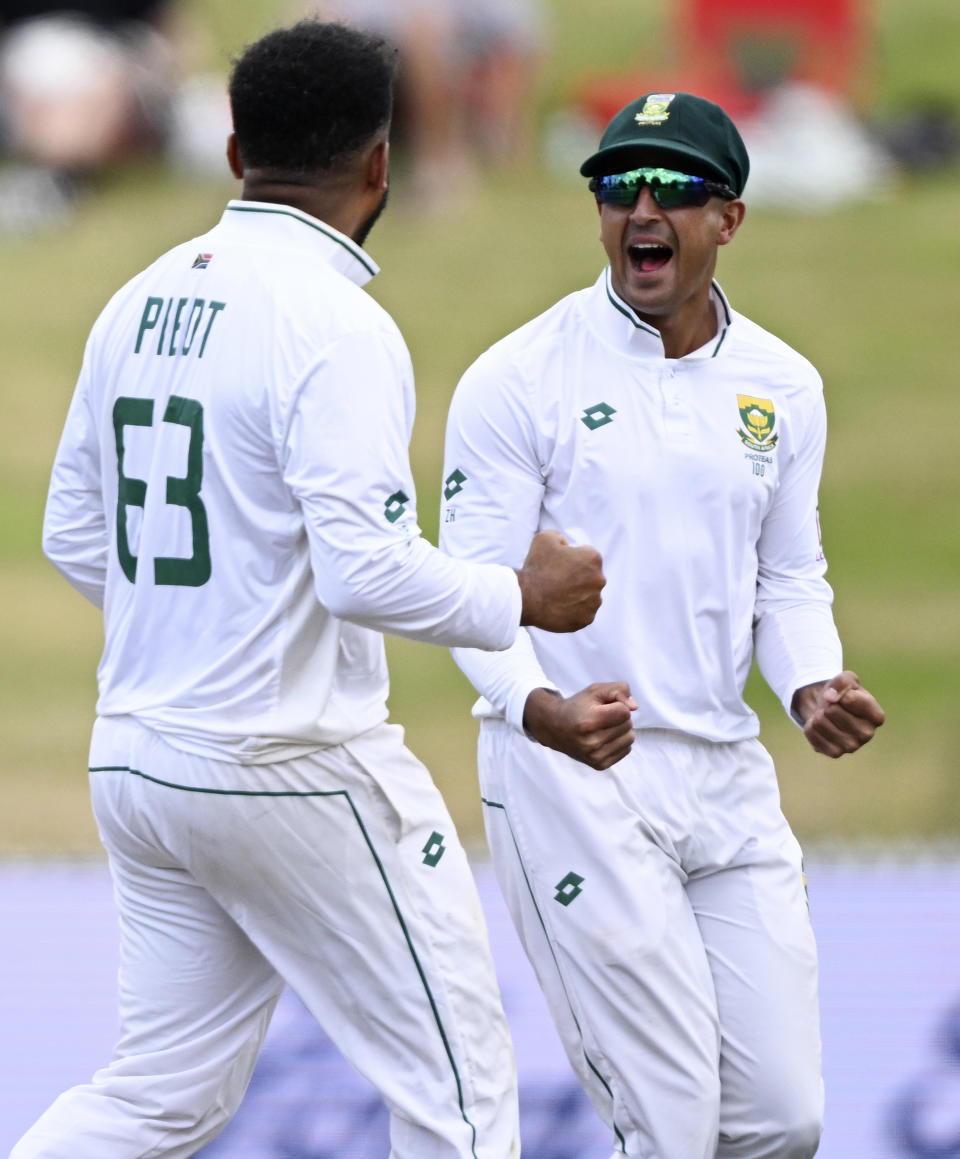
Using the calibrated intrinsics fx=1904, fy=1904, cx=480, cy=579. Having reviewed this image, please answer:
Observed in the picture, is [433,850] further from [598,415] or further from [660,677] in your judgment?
[598,415]

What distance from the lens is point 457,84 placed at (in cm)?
1168

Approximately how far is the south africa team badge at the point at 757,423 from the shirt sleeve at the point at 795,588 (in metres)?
0.07

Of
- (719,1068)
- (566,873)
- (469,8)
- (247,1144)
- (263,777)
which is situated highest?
(469,8)

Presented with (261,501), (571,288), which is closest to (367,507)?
(261,501)

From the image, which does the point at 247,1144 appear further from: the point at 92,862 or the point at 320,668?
the point at 92,862

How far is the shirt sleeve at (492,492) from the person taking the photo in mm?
3045

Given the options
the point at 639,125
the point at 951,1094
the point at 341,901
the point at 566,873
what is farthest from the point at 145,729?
the point at 951,1094

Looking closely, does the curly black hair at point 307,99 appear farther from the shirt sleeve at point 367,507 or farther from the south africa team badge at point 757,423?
the south africa team badge at point 757,423

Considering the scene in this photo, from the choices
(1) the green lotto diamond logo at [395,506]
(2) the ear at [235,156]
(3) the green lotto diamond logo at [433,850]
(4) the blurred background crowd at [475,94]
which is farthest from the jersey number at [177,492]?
(4) the blurred background crowd at [475,94]

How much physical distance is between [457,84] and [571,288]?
1426 mm

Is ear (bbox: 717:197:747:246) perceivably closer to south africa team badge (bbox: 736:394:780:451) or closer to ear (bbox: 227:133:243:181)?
south africa team badge (bbox: 736:394:780:451)

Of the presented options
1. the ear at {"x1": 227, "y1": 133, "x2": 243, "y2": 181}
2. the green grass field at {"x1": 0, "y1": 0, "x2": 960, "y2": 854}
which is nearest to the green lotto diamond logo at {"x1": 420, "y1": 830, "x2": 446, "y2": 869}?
the ear at {"x1": 227, "y1": 133, "x2": 243, "y2": 181}

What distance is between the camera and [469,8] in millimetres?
11523

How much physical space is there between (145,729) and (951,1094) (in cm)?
209
